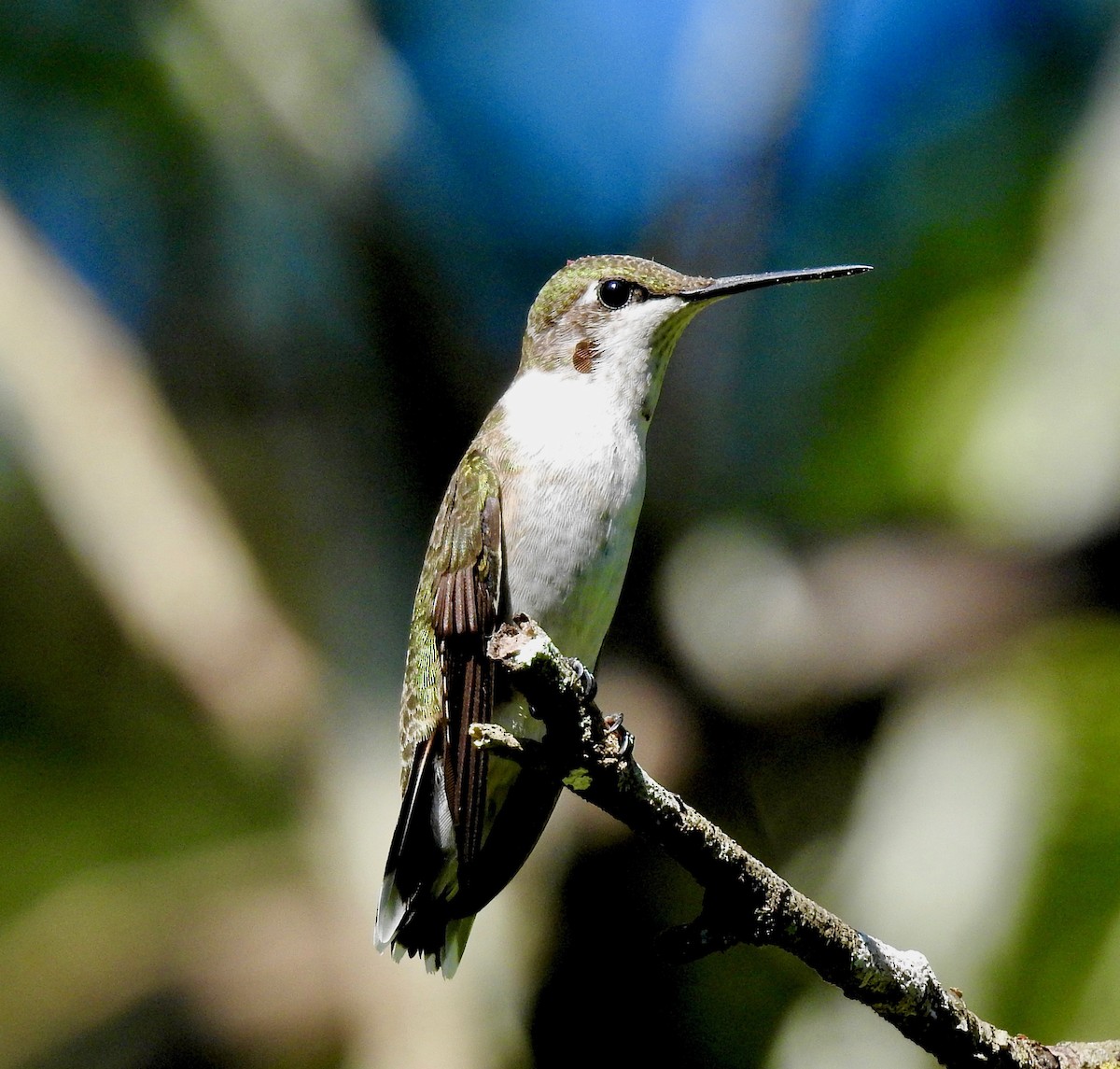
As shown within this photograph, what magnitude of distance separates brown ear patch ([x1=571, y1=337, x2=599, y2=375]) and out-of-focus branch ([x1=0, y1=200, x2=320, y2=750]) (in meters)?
3.67

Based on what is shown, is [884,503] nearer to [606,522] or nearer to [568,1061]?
[568,1061]

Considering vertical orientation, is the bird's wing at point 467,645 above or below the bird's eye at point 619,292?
below

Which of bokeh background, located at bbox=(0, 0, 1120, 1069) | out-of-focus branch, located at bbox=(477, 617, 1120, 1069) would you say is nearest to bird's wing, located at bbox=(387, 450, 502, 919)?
out-of-focus branch, located at bbox=(477, 617, 1120, 1069)

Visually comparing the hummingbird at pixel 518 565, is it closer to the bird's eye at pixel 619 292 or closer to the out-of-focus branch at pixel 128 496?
the bird's eye at pixel 619 292

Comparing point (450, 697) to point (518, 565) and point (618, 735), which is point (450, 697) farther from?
point (618, 735)

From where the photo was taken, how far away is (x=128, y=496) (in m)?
6.05

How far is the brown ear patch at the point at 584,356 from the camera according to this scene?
274 cm

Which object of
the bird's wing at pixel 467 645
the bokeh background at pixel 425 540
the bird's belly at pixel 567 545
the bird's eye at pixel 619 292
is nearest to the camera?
the bird's wing at pixel 467 645

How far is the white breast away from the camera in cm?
239

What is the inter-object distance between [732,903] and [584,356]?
53.7 inches

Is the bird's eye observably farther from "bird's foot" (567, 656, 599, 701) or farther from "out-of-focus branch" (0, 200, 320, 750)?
"out-of-focus branch" (0, 200, 320, 750)

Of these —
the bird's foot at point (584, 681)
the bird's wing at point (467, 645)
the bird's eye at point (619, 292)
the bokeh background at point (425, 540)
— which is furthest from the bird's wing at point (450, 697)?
the bokeh background at point (425, 540)

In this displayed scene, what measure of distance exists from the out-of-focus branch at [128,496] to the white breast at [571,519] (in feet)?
12.5

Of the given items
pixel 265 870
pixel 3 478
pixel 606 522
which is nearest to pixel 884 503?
pixel 265 870
